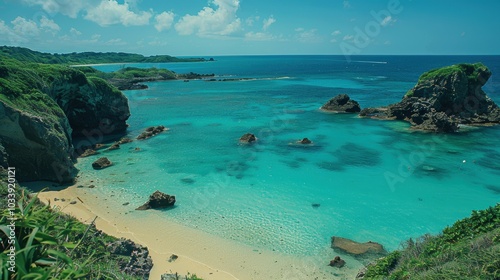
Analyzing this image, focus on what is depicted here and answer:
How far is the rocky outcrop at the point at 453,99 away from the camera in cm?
4994

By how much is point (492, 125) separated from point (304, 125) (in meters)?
28.3

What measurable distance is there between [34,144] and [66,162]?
3021mm

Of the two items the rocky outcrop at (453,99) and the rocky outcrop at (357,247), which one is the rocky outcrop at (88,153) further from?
the rocky outcrop at (453,99)

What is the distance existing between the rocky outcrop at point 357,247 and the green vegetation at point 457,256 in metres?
4.50

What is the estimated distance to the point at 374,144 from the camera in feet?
131

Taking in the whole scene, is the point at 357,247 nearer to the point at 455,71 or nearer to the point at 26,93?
the point at 26,93

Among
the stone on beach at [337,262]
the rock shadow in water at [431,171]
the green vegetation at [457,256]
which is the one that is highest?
the green vegetation at [457,256]

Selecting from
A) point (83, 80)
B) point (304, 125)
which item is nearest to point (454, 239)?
point (304, 125)

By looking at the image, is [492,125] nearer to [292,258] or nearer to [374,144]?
[374,144]

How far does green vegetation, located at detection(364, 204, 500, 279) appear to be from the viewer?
8.71m

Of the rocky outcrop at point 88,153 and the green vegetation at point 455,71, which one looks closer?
the rocky outcrop at point 88,153

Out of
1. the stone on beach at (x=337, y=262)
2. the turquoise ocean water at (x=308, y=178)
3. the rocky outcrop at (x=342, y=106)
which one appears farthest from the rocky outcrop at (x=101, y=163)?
the rocky outcrop at (x=342, y=106)

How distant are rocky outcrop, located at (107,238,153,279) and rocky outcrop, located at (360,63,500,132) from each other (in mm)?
45648

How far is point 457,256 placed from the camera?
408 inches
